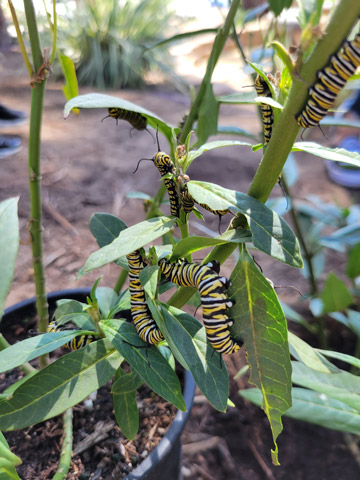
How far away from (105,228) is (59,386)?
0.99 feet

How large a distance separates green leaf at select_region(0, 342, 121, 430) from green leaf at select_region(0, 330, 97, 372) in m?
0.03

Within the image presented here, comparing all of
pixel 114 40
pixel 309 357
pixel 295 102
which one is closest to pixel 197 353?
pixel 309 357

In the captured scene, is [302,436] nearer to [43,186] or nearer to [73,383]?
[73,383]

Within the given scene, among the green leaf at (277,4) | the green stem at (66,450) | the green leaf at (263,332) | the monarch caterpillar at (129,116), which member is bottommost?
the green stem at (66,450)

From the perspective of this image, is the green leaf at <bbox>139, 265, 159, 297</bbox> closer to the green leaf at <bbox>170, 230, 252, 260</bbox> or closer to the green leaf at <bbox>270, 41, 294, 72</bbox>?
the green leaf at <bbox>170, 230, 252, 260</bbox>

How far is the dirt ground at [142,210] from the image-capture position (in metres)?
1.57

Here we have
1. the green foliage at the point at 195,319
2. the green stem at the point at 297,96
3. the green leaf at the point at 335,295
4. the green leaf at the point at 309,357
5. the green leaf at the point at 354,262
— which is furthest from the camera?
the green leaf at the point at 354,262

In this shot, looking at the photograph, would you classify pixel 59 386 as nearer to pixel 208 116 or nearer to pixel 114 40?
pixel 208 116

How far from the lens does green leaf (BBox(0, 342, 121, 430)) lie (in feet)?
2.42

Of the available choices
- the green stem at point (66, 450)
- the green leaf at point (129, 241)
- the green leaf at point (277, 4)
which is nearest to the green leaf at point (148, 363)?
the green leaf at point (129, 241)

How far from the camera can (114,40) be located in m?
6.16

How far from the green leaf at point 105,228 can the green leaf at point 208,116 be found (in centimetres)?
26

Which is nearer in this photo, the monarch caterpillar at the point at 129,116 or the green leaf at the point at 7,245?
the green leaf at the point at 7,245

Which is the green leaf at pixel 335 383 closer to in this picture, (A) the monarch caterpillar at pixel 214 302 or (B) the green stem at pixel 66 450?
(A) the monarch caterpillar at pixel 214 302
